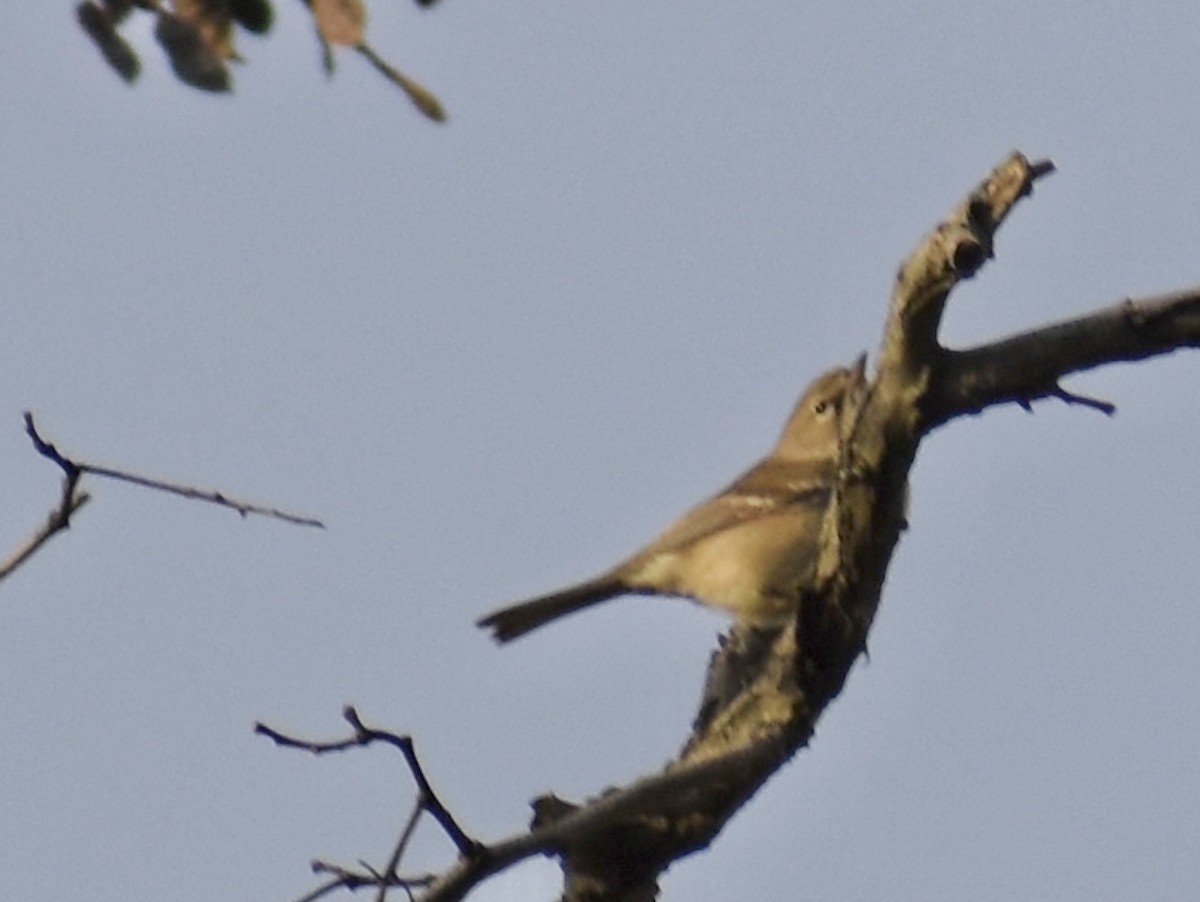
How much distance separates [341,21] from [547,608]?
638 cm

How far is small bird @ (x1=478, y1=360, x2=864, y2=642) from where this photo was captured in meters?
8.73

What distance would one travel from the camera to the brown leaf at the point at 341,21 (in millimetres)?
3248

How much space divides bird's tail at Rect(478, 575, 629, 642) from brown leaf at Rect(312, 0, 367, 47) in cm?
627

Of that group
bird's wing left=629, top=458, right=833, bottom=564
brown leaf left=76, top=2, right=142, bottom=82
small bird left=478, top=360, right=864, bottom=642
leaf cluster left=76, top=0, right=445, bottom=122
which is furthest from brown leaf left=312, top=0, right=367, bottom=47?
bird's wing left=629, top=458, right=833, bottom=564

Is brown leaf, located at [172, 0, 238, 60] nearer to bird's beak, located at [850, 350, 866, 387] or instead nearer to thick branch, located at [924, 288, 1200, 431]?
thick branch, located at [924, 288, 1200, 431]

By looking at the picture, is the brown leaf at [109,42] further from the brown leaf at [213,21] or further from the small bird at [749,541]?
the small bird at [749,541]

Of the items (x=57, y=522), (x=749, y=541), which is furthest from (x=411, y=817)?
(x=749, y=541)

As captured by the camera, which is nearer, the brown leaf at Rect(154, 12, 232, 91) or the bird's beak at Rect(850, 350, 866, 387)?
the brown leaf at Rect(154, 12, 232, 91)

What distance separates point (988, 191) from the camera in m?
5.07

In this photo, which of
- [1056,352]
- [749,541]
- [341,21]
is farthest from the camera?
[749,541]

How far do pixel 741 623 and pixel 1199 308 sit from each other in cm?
276

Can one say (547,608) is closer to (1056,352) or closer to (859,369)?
(859,369)

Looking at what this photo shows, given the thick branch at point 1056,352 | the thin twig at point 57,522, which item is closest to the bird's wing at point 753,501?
the thick branch at point 1056,352

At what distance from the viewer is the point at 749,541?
900 centimetres
